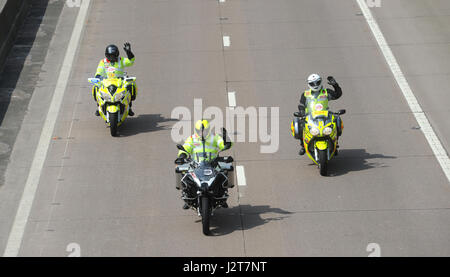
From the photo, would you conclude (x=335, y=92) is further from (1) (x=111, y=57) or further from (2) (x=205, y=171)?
(1) (x=111, y=57)

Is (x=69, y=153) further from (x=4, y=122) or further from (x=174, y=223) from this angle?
(x=174, y=223)

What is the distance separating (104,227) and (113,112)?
461cm

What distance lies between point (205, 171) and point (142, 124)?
609 cm

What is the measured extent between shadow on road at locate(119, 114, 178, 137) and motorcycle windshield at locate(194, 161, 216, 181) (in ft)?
17.8

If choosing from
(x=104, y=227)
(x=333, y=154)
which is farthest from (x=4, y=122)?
(x=333, y=154)

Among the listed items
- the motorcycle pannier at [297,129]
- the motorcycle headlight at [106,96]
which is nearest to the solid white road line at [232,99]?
the motorcycle headlight at [106,96]

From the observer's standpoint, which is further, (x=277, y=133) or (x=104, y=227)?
(x=277, y=133)

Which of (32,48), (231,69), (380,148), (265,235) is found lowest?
(265,235)

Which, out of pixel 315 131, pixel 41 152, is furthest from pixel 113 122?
pixel 315 131

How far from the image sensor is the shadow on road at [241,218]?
16.8m

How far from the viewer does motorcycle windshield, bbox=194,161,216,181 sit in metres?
16.2

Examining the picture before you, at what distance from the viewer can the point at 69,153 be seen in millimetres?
20531

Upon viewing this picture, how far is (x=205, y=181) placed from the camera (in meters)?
16.1

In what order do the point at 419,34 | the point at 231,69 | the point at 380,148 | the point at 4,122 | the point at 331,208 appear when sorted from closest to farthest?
the point at 331,208
the point at 380,148
the point at 4,122
the point at 231,69
the point at 419,34
